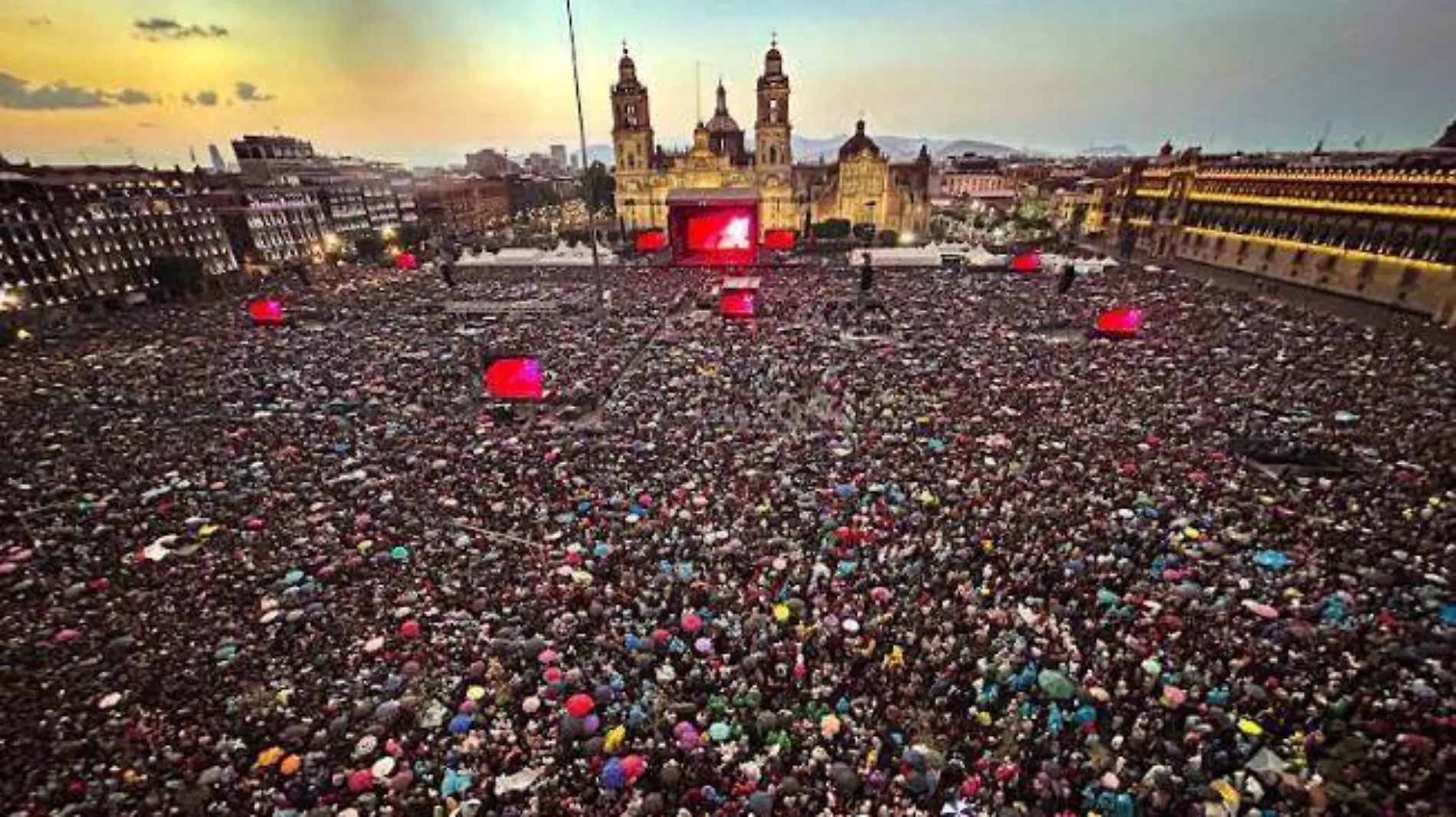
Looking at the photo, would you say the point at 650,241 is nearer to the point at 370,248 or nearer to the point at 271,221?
the point at 370,248

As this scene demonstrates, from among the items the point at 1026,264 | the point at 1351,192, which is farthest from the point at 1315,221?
the point at 1026,264

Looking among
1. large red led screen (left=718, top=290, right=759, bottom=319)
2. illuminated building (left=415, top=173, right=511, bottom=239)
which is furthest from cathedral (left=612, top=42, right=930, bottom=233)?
large red led screen (left=718, top=290, right=759, bottom=319)

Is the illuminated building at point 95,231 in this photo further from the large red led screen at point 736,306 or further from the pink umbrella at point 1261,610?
the pink umbrella at point 1261,610

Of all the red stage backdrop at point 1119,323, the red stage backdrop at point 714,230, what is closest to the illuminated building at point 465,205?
the red stage backdrop at point 714,230

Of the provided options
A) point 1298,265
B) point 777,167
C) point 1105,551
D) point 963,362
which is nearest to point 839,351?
point 963,362

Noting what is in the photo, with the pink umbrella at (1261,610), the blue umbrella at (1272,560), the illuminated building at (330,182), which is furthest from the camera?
the illuminated building at (330,182)

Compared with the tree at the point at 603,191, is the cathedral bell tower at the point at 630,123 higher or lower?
higher
